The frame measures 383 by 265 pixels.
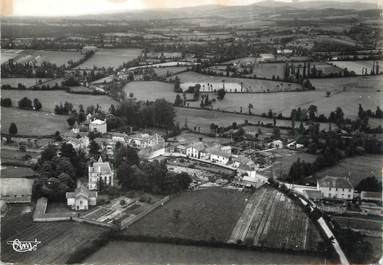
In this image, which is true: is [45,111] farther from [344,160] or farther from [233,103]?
[344,160]

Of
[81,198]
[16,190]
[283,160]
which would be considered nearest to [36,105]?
[16,190]

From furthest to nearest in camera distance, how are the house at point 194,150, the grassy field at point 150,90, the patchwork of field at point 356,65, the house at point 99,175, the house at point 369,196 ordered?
the grassy field at point 150,90, the patchwork of field at point 356,65, the house at point 194,150, the house at point 99,175, the house at point 369,196

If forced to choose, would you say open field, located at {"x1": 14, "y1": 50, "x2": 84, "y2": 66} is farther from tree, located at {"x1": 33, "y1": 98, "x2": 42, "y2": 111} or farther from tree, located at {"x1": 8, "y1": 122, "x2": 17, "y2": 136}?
tree, located at {"x1": 8, "y1": 122, "x2": 17, "y2": 136}

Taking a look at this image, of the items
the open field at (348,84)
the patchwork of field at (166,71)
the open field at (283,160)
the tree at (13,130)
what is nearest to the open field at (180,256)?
the open field at (283,160)

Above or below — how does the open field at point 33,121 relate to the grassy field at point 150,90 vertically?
below

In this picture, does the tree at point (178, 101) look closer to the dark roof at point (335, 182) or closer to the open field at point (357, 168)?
the open field at point (357, 168)

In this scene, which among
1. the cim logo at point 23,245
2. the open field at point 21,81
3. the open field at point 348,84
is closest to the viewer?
the cim logo at point 23,245

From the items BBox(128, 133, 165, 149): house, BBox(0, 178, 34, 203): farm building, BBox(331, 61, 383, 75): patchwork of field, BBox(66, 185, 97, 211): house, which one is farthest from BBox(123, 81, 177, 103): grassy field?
BBox(66, 185, 97, 211): house

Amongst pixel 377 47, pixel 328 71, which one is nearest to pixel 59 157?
pixel 377 47
